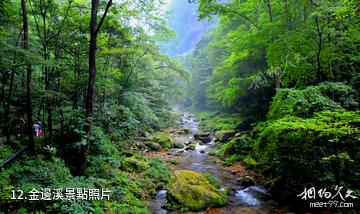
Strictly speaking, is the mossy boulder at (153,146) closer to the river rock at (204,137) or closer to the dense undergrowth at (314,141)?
the river rock at (204,137)

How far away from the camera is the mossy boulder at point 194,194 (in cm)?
773

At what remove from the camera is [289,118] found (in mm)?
7617

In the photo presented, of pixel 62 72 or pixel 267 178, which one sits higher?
pixel 62 72

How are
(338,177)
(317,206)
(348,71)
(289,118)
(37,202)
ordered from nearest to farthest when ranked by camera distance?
(37,202), (338,177), (317,206), (289,118), (348,71)

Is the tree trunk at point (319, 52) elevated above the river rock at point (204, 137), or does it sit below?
above

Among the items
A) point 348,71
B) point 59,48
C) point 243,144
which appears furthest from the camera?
point 243,144

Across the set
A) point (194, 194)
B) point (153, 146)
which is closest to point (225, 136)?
point (153, 146)

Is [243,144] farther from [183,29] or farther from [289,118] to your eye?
[183,29]

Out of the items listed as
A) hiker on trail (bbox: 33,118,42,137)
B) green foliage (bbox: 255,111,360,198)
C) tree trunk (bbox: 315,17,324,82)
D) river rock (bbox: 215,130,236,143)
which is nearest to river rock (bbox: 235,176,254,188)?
green foliage (bbox: 255,111,360,198)

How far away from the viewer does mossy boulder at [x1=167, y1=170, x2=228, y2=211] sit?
773 cm

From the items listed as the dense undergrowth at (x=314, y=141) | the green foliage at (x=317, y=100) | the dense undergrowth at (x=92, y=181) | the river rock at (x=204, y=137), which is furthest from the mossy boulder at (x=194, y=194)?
the river rock at (x=204, y=137)

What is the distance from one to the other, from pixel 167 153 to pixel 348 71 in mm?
11102

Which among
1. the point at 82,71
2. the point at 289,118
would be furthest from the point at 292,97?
the point at 82,71

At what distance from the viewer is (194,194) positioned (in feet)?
26.5
